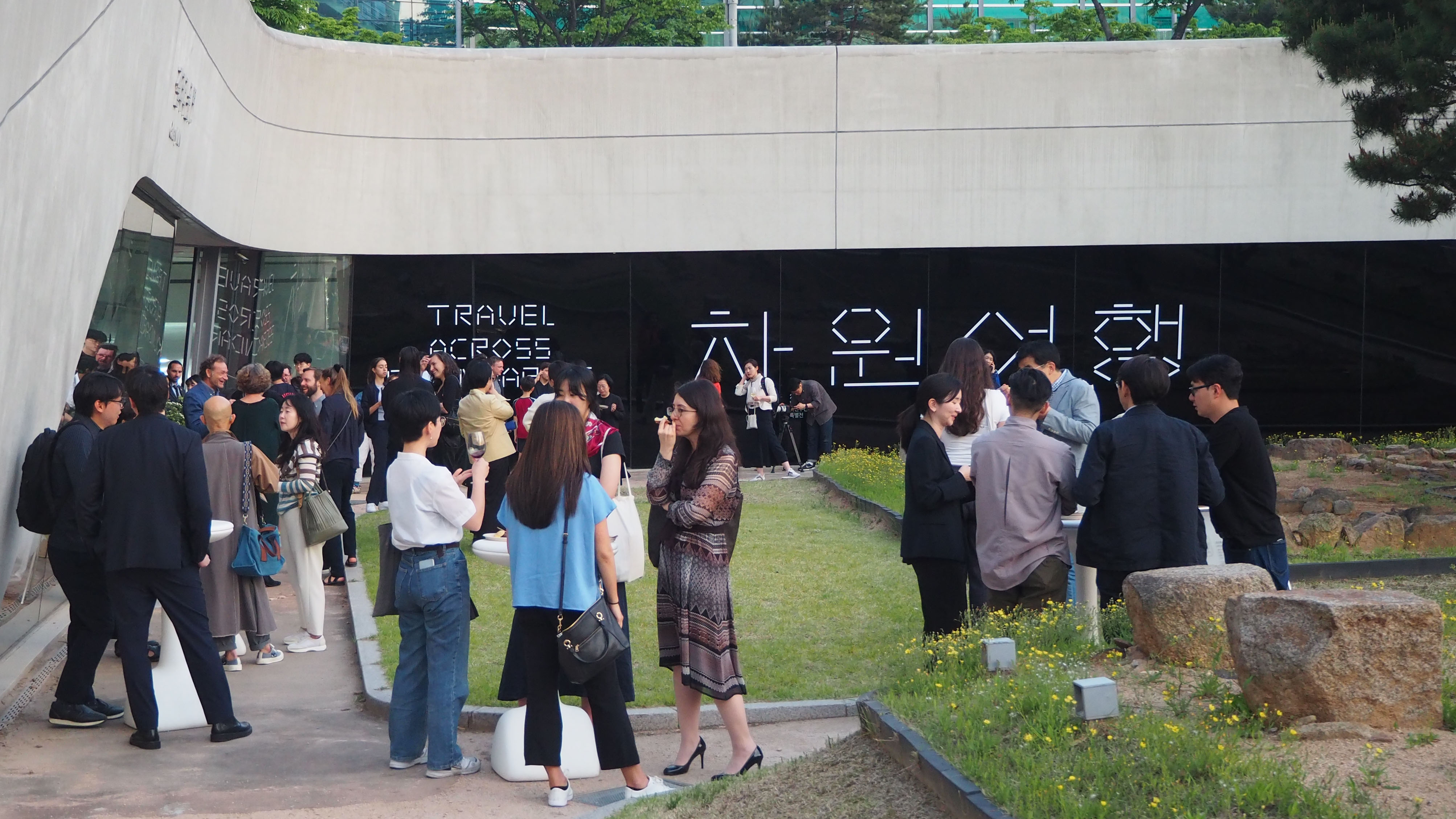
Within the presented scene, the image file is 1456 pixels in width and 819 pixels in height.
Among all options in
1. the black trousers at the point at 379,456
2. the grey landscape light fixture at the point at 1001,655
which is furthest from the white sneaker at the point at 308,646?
the black trousers at the point at 379,456

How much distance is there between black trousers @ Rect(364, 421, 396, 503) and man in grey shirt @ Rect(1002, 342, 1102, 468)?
8.07 meters

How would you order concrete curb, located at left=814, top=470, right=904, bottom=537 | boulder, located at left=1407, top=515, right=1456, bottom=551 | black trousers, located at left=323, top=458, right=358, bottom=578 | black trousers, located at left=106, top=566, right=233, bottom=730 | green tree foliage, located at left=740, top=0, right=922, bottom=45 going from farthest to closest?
green tree foliage, located at left=740, top=0, right=922, bottom=45 < concrete curb, located at left=814, top=470, right=904, bottom=537 < boulder, located at left=1407, top=515, right=1456, bottom=551 < black trousers, located at left=323, top=458, right=358, bottom=578 < black trousers, located at left=106, top=566, right=233, bottom=730

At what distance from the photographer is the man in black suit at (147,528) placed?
6.43 meters

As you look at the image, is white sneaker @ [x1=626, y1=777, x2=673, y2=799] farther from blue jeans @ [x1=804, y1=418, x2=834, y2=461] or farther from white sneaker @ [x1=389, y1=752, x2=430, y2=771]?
blue jeans @ [x1=804, y1=418, x2=834, y2=461]

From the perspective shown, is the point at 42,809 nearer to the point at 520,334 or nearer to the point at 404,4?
the point at 520,334

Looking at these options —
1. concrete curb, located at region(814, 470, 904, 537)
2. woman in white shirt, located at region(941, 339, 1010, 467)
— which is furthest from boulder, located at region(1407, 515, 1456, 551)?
woman in white shirt, located at region(941, 339, 1010, 467)

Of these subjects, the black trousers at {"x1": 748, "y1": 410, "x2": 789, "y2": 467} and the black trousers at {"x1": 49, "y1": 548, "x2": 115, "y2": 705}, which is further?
the black trousers at {"x1": 748, "y1": 410, "x2": 789, "y2": 467}

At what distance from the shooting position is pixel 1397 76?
1321 cm

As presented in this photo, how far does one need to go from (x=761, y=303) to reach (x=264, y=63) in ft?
25.9

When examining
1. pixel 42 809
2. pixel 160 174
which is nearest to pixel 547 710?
pixel 42 809

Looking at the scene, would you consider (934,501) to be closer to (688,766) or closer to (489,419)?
(688,766)

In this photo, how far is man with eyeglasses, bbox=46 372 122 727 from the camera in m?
6.86

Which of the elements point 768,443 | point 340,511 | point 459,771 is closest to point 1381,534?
point 459,771

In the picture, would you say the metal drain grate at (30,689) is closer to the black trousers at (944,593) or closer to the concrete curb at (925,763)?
the concrete curb at (925,763)
